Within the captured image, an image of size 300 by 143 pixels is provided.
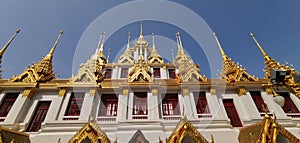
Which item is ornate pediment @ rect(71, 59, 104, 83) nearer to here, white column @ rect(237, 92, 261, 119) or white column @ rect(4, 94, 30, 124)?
white column @ rect(4, 94, 30, 124)

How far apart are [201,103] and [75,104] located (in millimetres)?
9742

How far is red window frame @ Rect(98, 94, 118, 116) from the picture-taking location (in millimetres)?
13383

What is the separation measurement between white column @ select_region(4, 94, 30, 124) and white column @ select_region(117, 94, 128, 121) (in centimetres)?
677

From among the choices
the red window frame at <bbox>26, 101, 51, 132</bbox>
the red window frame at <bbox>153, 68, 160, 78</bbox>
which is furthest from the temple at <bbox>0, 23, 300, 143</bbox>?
the red window frame at <bbox>153, 68, 160, 78</bbox>

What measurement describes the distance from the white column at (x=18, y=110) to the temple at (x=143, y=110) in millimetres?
67

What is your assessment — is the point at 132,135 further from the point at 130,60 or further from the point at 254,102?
the point at 130,60

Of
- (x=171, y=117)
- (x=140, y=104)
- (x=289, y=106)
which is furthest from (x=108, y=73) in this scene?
(x=289, y=106)

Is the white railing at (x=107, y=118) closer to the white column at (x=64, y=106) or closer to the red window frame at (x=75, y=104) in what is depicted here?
the red window frame at (x=75, y=104)

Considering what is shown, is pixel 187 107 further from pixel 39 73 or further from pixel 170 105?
pixel 39 73

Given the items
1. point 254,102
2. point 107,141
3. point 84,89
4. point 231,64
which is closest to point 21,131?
point 84,89

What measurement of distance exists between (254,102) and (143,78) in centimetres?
913

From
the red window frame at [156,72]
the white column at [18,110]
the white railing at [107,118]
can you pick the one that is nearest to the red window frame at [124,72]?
the red window frame at [156,72]

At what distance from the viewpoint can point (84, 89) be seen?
564 inches

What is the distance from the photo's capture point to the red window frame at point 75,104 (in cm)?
1322
